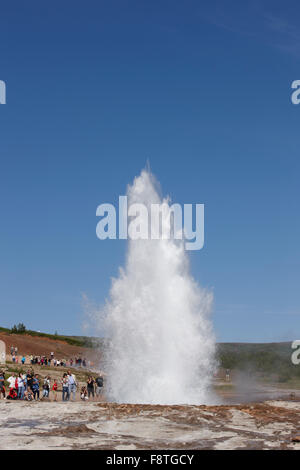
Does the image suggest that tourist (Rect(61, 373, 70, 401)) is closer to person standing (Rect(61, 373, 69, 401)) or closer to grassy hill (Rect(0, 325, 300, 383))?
person standing (Rect(61, 373, 69, 401))

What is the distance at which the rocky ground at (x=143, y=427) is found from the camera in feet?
45.8

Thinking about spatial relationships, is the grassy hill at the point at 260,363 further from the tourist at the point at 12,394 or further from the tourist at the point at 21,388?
the tourist at the point at 12,394

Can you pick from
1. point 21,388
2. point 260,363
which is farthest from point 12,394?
point 260,363

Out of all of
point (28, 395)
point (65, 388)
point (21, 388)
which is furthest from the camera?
point (65, 388)

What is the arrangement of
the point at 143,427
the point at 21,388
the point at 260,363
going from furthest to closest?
the point at 260,363 < the point at 21,388 < the point at 143,427

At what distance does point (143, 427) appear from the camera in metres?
16.2

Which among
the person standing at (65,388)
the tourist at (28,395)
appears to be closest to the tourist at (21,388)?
the tourist at (28,395)

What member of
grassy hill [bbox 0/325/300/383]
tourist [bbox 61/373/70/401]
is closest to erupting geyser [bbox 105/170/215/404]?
tourist [bbox 61/373/70/401]

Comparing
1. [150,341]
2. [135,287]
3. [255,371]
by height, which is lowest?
[255,371]

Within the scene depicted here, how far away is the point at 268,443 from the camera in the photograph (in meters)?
14.2

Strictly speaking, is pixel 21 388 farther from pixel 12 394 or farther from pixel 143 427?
pixel 143 427
